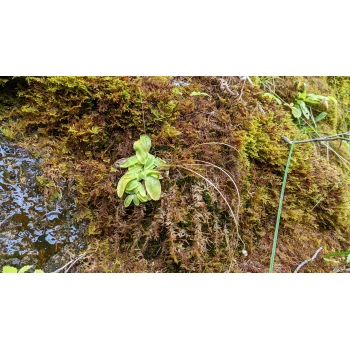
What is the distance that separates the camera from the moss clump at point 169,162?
48.9 inches

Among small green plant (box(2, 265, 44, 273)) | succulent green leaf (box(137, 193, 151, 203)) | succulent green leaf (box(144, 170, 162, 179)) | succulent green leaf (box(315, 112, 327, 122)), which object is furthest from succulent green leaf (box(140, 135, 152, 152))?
succulent green leaf (box(315, 112, 327, 122))

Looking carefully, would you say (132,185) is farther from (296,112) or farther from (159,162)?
(296,112)

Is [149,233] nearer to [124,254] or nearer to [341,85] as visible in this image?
[124,254]

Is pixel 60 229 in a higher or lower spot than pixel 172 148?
lower

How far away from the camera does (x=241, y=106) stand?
1.48 m

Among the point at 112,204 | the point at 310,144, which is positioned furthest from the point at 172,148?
the point at 310,144

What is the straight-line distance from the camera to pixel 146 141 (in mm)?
1282

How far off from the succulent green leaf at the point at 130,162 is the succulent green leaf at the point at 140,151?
0.05 ft

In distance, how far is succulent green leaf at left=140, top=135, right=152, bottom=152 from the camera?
128 cm

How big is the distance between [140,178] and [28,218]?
0.52 metres

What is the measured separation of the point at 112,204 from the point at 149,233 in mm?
219

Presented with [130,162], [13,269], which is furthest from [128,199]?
[13,269]

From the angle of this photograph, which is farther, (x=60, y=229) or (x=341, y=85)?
(x=341, y=85)

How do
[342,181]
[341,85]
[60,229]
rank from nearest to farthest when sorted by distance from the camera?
[60,229]
[342,181]
[341,85]
